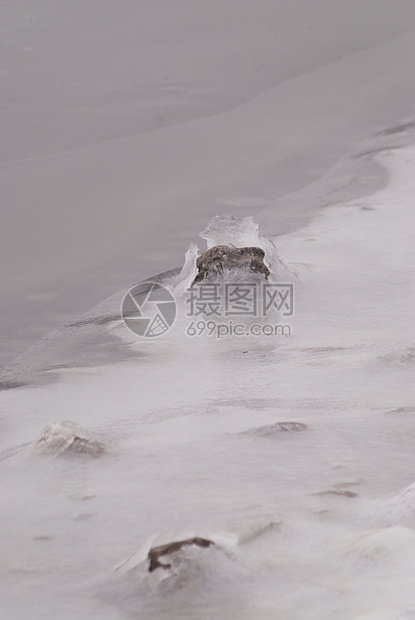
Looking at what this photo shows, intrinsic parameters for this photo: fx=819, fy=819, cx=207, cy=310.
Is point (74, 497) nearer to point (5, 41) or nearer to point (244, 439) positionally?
point (244, 439)

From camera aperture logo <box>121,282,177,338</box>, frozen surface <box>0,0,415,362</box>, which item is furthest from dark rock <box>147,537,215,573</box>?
frozen surface <box>0,0,415,362</box>

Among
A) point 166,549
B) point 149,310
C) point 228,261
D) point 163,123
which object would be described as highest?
point 163,123

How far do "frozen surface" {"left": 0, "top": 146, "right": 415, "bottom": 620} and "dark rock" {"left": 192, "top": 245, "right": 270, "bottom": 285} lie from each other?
4.4 inches

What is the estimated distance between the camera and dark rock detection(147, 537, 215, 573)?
0.90 metres

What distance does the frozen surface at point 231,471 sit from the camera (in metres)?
0.88

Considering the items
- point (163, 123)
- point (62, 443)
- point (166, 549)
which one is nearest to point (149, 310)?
point (62, 443)

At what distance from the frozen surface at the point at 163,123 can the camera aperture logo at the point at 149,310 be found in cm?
12

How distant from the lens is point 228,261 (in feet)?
7.58

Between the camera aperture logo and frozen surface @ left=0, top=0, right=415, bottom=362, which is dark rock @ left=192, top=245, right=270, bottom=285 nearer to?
the camera aperture logo

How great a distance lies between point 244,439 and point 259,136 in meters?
2.83

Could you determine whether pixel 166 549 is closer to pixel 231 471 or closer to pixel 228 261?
pixel 231 471

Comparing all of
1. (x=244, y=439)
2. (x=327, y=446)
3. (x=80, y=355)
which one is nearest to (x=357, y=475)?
(x=327, y=446)

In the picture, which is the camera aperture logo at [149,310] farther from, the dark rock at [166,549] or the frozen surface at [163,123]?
the dark rock at [166,549]

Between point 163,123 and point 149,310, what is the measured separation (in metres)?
2.10
